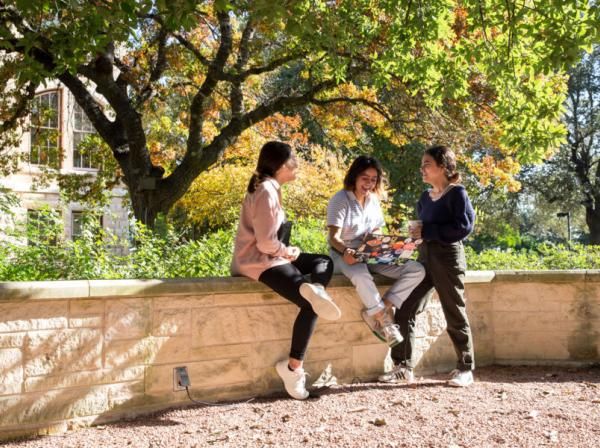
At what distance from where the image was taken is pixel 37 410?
3.72 metres

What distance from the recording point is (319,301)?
4164mm

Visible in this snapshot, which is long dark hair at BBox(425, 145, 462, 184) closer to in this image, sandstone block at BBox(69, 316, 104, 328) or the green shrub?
the green shrub

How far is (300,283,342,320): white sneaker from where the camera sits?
4160 millimetres

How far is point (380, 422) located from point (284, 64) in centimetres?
836

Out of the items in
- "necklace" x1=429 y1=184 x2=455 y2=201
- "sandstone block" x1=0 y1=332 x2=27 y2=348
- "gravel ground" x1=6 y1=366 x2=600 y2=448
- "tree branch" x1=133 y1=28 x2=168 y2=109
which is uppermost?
"tree branch" x1=133 y1=28 x2=168 y2=109

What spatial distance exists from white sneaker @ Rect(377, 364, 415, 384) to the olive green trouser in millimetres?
46

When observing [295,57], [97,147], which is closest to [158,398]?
[295,57]

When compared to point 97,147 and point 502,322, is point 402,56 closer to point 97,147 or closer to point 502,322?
point 502,322

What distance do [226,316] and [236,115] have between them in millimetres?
6925

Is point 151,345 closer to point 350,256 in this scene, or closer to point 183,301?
point 183,301

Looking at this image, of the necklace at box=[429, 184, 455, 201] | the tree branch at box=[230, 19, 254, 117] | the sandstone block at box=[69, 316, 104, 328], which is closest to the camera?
the sandstone block at box=[69, 316, 104, 328]

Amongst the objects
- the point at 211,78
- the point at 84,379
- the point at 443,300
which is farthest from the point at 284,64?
the point at 84,379

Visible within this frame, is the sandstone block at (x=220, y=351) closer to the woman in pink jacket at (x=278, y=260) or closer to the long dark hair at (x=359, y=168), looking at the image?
the woman in pink jacket at (x=278, y=260)

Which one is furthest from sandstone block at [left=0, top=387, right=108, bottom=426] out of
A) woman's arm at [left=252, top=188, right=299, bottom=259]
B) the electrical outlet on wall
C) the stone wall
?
woman's arm at [left=252, top=188, right=299, bottom=259]
